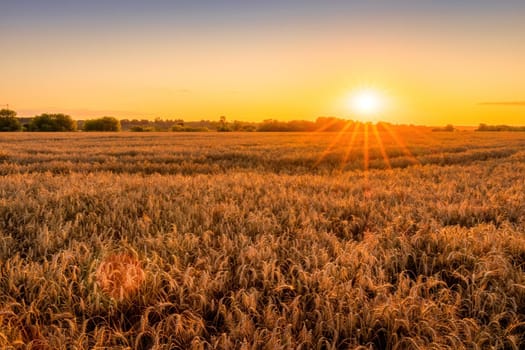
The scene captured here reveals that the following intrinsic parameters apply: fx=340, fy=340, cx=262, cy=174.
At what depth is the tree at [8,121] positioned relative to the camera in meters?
89.6

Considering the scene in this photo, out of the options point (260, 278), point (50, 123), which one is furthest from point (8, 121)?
point (260, 278)

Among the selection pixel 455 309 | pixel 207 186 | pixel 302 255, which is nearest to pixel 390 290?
pixel 455 309

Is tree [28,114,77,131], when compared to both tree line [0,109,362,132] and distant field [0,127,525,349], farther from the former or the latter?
distant field [0,127,525,349]

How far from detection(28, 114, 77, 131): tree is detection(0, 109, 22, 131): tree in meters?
3.11

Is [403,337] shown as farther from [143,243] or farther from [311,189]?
[311,189]

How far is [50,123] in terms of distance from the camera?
9331cm

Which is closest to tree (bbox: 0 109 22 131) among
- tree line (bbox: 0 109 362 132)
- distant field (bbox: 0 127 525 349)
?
tree line (bbox: 0 109 362 132)

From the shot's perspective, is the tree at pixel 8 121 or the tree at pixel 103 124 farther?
the tree at pixel 103 124

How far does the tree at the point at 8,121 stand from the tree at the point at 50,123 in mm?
3112

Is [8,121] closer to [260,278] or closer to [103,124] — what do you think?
[103,124]

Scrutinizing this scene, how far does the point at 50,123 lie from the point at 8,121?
966 cm

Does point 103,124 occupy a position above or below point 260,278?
above

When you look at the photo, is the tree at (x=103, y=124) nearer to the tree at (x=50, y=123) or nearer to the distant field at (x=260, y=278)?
the tree at (x=50, y=123)

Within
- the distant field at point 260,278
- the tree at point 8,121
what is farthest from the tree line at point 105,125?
the distant field at point 260,278
